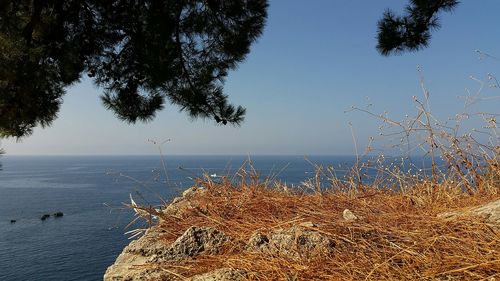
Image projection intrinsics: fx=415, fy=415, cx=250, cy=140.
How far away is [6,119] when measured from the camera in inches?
279

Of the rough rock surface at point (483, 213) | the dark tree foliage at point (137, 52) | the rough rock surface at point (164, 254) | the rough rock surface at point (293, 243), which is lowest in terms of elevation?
the rough rock surface at point (164, 254)

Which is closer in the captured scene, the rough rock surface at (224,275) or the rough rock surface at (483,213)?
the rough rock surface at (224,275)

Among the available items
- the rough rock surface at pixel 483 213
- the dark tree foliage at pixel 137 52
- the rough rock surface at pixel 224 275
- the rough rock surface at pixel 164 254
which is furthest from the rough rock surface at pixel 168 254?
the dark tree foliage at pixel 137 52

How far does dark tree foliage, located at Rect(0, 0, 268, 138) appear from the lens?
766 cm

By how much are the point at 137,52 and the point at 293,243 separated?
6849 mm

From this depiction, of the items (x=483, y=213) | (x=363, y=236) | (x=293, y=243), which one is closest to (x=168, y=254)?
(x=293, y=243)

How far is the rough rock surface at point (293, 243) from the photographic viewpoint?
207 centimetres

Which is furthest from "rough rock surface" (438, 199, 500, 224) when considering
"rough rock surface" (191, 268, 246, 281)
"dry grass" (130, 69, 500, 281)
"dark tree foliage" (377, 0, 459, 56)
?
"dark tree foliage" (377, 0, 459, 56)

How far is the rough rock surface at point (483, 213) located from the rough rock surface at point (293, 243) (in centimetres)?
78

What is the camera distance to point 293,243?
214 centimetres

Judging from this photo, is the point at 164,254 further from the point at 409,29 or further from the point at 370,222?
the point at 409,29

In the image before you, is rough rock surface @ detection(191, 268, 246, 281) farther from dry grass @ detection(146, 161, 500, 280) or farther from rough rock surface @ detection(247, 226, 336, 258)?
rough rock surface @ detection(247, 226, 336, 258)

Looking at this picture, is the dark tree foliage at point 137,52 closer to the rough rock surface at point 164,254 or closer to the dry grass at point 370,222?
the dry grass at point 370,222

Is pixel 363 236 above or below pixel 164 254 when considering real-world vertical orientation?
above
